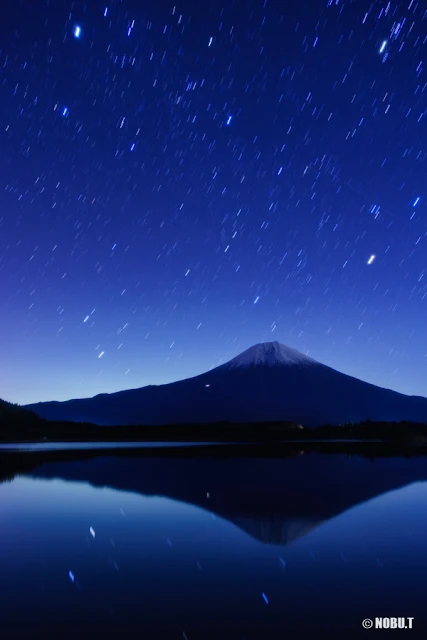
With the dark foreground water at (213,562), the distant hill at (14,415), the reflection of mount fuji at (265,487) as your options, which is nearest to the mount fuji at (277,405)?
the distant hill at (14,415)

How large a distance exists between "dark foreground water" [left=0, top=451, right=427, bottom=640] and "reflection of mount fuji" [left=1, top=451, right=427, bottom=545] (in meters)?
0.09

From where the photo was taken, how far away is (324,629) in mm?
6023

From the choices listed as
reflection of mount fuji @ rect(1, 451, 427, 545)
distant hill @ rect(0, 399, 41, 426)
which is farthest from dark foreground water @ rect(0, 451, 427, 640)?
distant hill @ rect(0, 399, 41, 426)

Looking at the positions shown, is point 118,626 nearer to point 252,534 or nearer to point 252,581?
point 252,581

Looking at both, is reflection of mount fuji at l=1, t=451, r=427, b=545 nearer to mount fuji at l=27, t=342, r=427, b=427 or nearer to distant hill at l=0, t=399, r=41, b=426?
distant hill at l=0, t=399, r=41, b=426

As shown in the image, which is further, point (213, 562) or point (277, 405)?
point (277, 405)

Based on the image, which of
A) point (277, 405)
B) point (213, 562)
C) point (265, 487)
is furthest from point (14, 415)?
point (213, 562)

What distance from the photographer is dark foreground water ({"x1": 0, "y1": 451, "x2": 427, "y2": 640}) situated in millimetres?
6309

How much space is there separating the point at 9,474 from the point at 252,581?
20091 mm

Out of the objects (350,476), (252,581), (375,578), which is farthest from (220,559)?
(350,476)

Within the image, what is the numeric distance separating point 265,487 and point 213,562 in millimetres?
10492

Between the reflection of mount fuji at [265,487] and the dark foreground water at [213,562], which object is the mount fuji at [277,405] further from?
the dark foreground water at [213,562]

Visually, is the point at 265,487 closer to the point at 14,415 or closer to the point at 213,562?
the point at 213,562

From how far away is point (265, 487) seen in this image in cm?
1939
